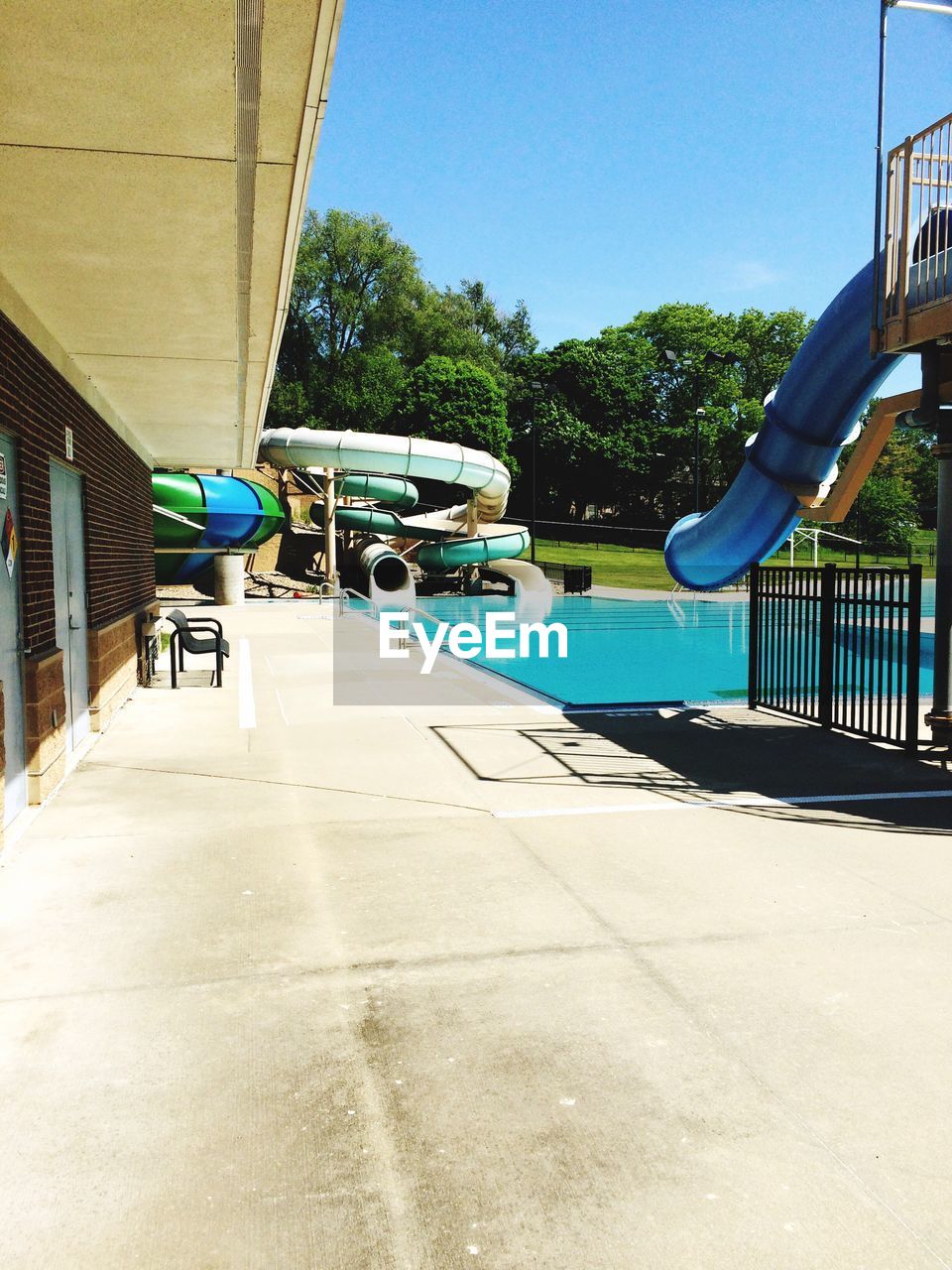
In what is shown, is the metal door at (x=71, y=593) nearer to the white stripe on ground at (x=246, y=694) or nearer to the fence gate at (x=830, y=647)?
the white stripe on ground at (x=246, y=694)

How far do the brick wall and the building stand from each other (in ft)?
0.11

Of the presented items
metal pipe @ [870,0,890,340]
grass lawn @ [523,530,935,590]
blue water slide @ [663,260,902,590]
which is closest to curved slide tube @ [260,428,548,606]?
grass lawn @ [523,530,935,590]

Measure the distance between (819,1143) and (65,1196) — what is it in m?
2.15

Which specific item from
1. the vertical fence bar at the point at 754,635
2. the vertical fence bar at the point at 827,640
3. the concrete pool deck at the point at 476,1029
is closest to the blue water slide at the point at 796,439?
the vertical fence bar at the point at 754,635

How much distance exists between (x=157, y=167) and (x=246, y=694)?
8.28 metres

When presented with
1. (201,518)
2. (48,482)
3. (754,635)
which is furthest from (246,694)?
(201,518)

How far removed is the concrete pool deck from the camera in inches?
100

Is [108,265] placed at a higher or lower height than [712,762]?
higher

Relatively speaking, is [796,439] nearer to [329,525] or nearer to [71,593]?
[71,593]

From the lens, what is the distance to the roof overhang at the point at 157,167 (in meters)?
3.19

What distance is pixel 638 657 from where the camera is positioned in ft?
62.0

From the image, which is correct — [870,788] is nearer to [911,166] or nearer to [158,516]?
[911,166]

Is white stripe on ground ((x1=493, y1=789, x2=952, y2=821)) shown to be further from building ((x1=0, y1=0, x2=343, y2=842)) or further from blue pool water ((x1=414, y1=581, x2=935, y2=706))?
blue pool water ((x1=414, y1=581, x2=935, y2=706))

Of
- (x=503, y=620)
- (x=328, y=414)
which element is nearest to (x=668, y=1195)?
(x=503, y=620)
